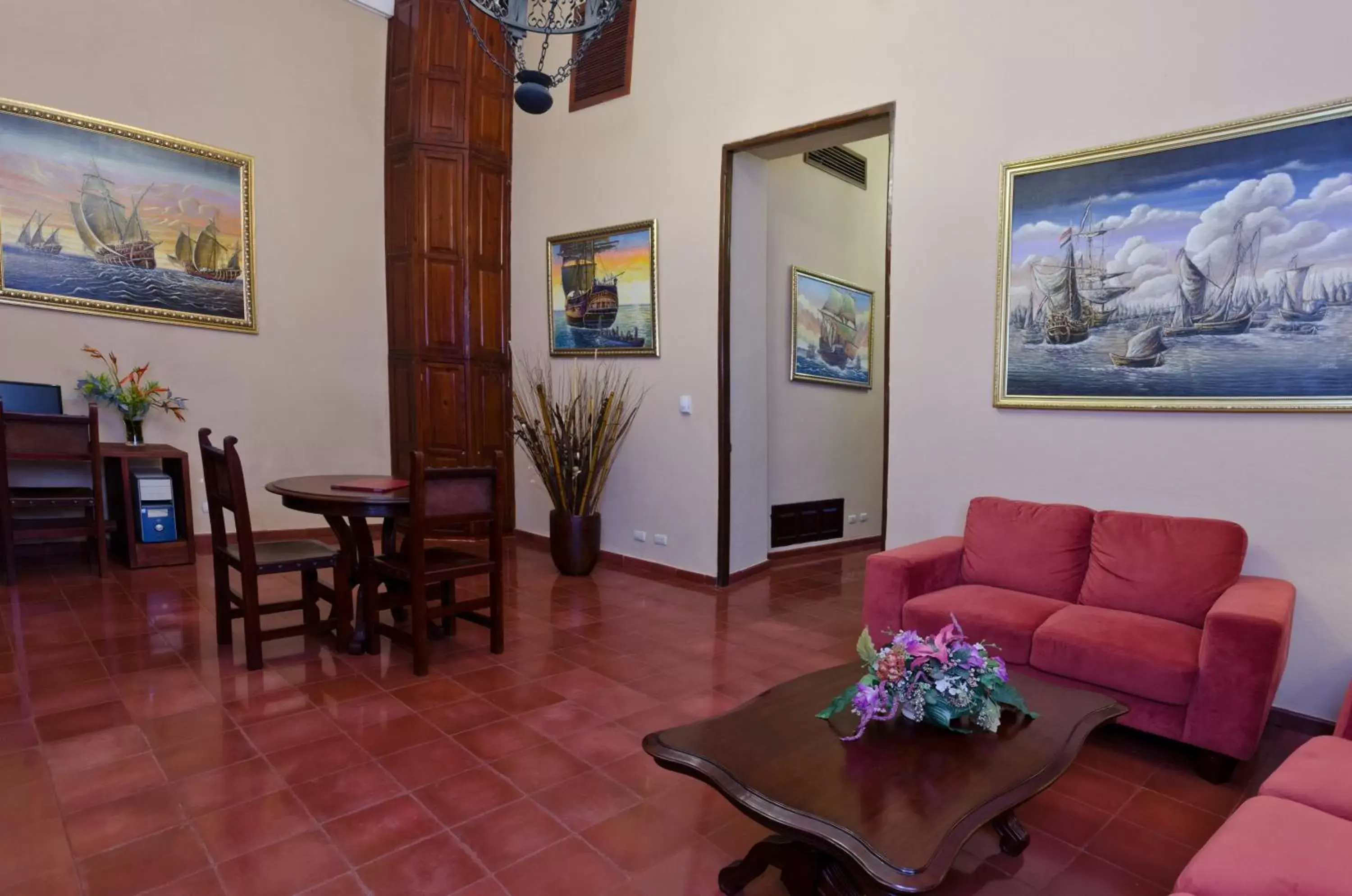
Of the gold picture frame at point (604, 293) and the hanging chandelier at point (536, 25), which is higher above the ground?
the hanging chandelier at point (536, 25)

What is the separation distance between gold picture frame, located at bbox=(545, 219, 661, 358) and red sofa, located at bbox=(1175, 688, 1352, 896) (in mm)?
4125

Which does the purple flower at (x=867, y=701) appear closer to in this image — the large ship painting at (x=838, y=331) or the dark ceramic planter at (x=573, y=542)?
the dark ceramic planter at (x=573, y=542)

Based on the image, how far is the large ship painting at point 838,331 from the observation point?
5.89 meters

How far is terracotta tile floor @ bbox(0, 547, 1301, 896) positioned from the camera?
1.85 meters

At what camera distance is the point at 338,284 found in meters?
5.91

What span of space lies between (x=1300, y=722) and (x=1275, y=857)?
204 cm

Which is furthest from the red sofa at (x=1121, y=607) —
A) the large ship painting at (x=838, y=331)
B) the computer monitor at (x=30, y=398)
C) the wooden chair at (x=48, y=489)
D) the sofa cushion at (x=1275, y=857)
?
the computer monitor at (x=30, y=398)

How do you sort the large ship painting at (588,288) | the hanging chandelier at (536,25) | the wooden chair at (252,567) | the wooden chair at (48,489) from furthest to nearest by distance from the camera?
1. the large ship painting at (588,288)
2. the wooden chair at (48,489)
3. the wooden chair at (252,567)
4. the hanging chandelier at (536,25)

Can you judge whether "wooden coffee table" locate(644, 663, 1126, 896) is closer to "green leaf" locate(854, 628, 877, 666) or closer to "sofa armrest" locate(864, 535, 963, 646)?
"green leaf" locate(854, 628, 877, 666)

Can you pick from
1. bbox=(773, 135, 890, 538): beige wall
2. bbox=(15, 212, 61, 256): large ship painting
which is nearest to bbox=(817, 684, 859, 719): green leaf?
bbox=(773, 135, 890, 538): beige wall

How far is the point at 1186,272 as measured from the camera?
302 centimetres

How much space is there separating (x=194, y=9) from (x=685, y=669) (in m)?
5.74

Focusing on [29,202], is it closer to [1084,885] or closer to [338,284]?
[338,284]

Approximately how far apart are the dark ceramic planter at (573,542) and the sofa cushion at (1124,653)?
308 cm
